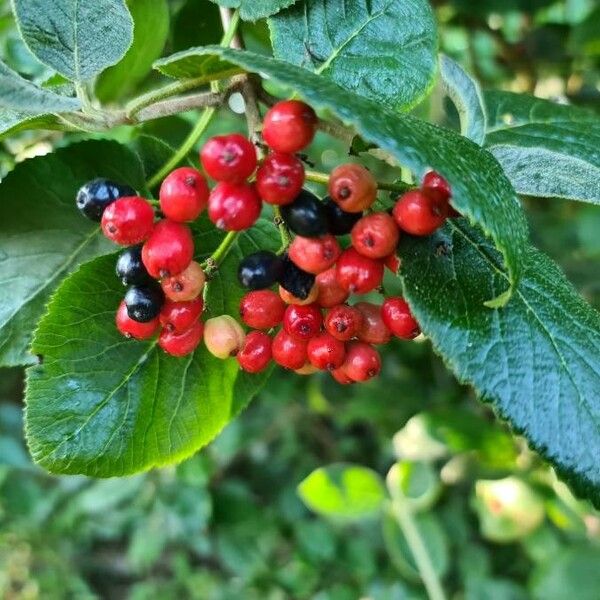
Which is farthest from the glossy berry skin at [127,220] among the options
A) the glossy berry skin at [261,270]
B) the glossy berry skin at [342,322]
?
the glossy berry skin at [342,322]

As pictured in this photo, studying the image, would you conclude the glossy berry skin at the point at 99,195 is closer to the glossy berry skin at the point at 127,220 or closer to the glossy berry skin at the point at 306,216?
the glossy berry skin at the point at 127,220

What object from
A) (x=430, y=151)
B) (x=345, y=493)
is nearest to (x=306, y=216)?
(x=430, y=151)

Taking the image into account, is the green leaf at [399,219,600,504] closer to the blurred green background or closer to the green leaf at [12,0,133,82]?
the green leaf at [12,0,133,82]

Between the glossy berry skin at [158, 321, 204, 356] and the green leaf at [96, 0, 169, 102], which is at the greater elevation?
the green leaf at [96, 0, 169, 102]

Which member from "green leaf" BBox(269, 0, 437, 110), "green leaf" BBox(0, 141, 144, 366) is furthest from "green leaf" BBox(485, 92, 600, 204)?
"green leaf" BBox(0, 141, 144, 366)

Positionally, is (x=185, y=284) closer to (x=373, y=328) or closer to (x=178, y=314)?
(x=178, y=314)

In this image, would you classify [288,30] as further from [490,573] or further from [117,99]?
[490,573]
